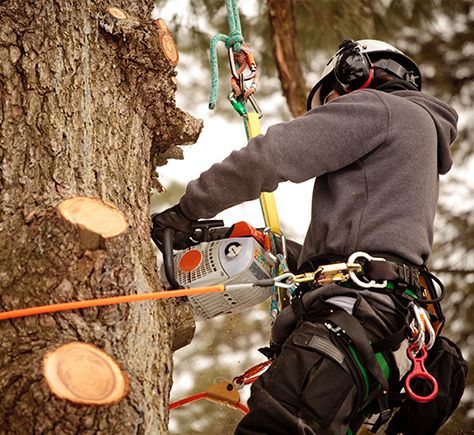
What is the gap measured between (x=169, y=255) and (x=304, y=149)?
0.53m

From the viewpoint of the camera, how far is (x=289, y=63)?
3.88 metres

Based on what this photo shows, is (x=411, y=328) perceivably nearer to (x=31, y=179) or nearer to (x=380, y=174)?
(x=380, y=174)

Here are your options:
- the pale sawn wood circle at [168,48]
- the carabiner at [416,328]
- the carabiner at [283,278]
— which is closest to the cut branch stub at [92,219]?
the carabiner at [283,278]

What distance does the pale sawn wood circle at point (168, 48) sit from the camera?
2197mm

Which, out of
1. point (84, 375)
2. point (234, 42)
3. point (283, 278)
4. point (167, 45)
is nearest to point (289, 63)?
point (234, 42)

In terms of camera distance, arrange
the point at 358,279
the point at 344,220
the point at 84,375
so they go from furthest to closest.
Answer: the point at 344,220 < the point at 358,279 < the point at 84,375

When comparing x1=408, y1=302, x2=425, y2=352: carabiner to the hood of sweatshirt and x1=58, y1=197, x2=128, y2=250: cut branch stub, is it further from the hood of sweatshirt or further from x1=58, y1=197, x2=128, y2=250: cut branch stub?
x1=58, y1=197, x2=128, y2=250: cut branch stub

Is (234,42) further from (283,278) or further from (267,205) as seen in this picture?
(283,278)

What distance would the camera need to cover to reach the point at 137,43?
7.01 feet

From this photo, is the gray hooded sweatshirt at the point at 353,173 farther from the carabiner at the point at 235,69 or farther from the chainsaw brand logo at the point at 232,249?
the carabiner at the point at 235,69

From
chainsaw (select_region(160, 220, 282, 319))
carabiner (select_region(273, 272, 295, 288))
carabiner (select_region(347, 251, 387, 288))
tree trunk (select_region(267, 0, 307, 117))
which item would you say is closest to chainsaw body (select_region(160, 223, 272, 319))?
chainsaw (select_region(160, 220, 282, 319))

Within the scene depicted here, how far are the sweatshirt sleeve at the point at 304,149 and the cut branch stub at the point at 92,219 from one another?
0.47 metres

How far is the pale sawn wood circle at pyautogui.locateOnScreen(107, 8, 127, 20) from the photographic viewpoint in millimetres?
2143

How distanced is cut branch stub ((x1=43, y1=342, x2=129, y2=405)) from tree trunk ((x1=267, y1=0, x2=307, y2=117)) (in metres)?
2.61
